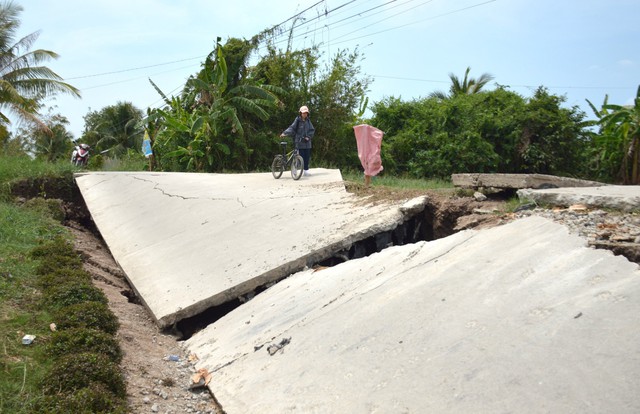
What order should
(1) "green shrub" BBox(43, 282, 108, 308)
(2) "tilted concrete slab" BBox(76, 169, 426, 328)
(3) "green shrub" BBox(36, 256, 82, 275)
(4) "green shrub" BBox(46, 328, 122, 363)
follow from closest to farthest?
(4) "green shrub" BBox(46, 328, 122, 363), (1) "green shrub" BBox(43, 282, 108, 308), (2) "tilted concrete slab" BBox(76, 169, 426, 328), (3) "green shrub" BBox(36, 256, 82, 275)

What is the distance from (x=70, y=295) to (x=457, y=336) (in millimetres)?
4500

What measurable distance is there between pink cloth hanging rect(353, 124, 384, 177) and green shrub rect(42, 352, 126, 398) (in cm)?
664

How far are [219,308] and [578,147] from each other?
16.6 m

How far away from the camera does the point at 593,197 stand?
5.84 metres

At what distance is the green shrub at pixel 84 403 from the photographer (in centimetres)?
414

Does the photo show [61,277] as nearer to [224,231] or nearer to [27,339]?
[27,339]

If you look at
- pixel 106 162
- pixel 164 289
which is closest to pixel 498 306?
pixel 164 289

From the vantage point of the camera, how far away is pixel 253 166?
2131 centimetres

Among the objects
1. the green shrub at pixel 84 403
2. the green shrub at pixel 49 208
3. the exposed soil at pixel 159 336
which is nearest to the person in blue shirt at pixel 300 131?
the exposed soil at pixel 159 336

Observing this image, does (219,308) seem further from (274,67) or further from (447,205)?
(274,67)

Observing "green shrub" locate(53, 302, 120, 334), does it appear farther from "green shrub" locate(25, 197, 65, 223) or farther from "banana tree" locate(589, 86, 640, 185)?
"banana tree" locate(589, 86, 640, 185)

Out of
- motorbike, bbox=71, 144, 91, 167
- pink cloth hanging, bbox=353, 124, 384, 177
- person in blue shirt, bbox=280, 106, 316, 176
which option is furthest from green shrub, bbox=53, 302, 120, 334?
motorbike, bbox=71, 144, 91, 167

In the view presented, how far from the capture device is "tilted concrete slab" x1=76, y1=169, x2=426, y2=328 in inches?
270

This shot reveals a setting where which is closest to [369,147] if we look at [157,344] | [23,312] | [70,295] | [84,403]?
[157,344]
